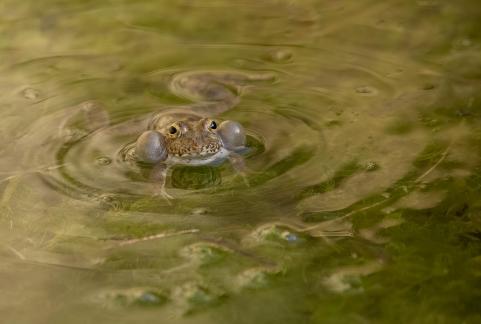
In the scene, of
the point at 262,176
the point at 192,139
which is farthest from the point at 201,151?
the point at 262,176

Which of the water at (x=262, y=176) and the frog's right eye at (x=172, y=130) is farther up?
the frog's right eye at (x=172, y=130)

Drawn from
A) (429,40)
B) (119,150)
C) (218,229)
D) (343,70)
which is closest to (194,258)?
(218,229)

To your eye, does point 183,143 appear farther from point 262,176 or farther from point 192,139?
point 262,176

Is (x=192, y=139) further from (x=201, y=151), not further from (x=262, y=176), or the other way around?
(x=262, y=176)

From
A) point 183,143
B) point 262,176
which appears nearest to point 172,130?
point 183,143

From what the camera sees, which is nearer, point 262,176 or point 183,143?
point 262,176

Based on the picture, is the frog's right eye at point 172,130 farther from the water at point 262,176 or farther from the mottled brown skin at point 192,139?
the water at point 262,176

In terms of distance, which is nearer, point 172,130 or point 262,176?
point 262,176


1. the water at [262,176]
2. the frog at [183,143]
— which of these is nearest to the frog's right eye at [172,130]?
the frog at [183,143]

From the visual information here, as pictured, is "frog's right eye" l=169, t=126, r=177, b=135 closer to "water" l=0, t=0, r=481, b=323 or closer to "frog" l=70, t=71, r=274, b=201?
"frog" l=70, t=71, r=274, b=201
